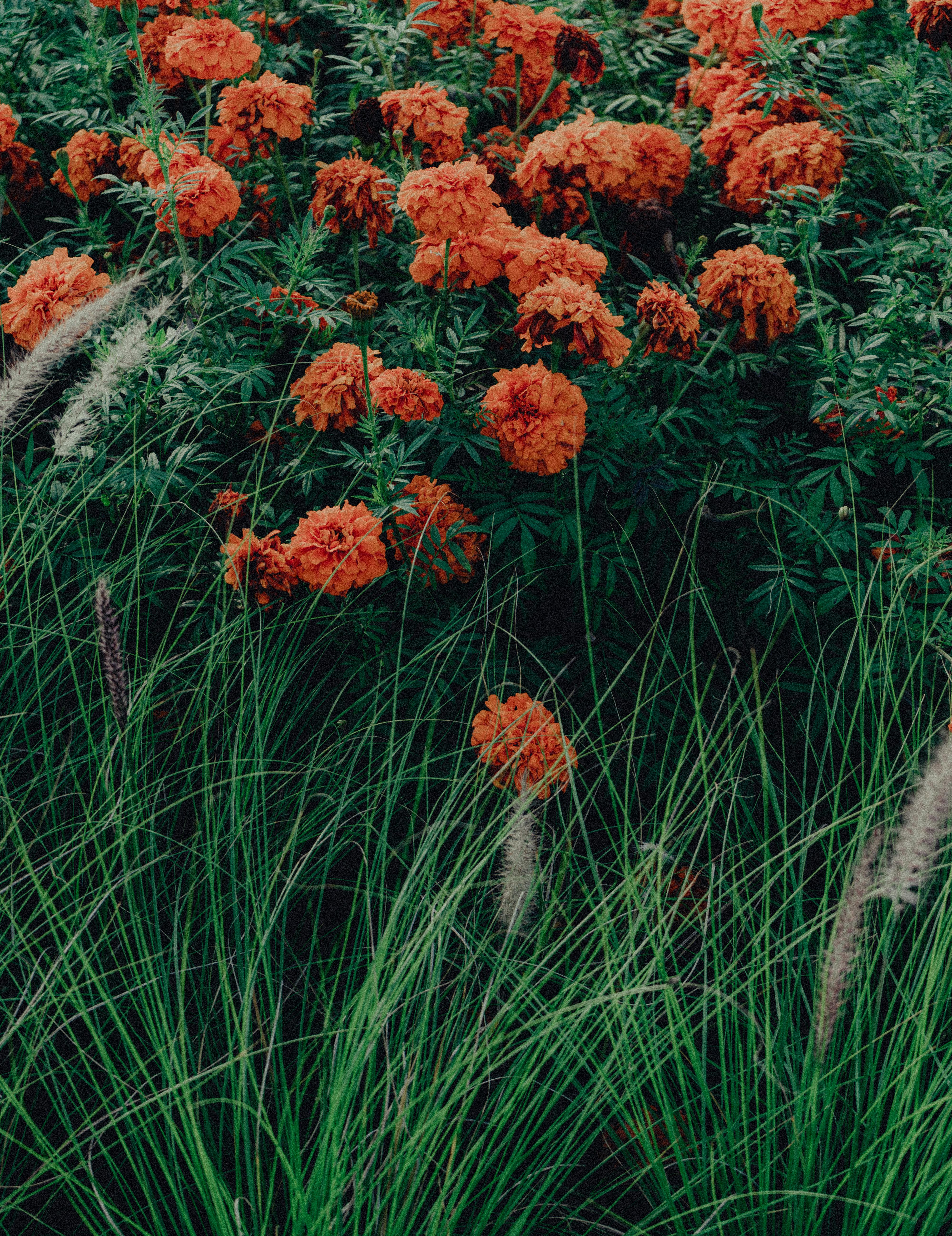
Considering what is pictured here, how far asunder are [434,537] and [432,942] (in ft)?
2.72

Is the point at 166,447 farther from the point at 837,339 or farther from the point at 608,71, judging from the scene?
the point at 608,71

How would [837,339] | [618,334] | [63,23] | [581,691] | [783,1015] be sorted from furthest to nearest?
[63,23] → [837,339] → [581,691] → [618,334] → [783,1015]

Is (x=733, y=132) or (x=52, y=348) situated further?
(x=733, y=132)

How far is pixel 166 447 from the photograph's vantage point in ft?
7.33

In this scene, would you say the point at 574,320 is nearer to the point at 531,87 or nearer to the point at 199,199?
the point at 199,199

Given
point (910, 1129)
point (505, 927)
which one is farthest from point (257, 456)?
point (910, 1129)

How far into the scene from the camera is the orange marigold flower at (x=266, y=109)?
2.37 meters

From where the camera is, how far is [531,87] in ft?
9.41

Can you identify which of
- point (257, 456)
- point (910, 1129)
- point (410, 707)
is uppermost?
point (257, 456)

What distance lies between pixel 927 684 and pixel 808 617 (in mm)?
280

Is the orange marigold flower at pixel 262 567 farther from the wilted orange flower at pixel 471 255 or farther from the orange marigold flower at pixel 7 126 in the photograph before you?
the orange marigold flower at pixel 7 126

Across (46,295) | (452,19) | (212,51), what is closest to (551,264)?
(212,51)

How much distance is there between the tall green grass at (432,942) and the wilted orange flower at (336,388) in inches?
15.8

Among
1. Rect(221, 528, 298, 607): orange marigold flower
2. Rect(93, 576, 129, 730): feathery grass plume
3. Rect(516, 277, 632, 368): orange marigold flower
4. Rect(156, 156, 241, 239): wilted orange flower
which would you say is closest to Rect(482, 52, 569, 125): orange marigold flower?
Rect(156, 156, 241, 239): wilted orange flower
